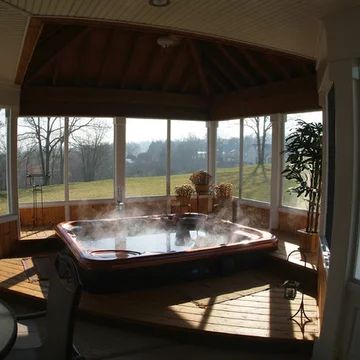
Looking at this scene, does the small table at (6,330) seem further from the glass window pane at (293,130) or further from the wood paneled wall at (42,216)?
the wood paneled wall at (42,216)

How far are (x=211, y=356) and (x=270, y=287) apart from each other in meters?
1.56

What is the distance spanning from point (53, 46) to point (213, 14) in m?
4.05

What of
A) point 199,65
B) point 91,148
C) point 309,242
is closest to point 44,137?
point 91,148

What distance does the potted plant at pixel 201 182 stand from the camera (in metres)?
7.83

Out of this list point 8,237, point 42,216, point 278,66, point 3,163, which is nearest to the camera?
point 8,237

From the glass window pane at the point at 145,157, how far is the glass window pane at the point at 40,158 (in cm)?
135

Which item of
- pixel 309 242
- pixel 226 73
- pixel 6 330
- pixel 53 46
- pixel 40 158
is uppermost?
pixel 53 46

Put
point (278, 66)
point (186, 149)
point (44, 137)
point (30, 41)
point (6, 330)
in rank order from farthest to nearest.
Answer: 1. point (186, 149)
2. point (44, 137)
3. point (278, 66)
4. point (30, 41)
5. point (6, 330)

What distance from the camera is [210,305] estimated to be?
4.16 meters

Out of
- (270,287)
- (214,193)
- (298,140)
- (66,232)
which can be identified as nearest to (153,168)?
(214,193)

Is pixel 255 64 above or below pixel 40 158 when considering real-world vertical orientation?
above

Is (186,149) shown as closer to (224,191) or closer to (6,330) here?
(224,191)

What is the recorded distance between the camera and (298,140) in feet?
17.6

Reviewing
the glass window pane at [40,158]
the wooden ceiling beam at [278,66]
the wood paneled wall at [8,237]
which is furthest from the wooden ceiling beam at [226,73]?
the wood paneled wall at [8,237]
